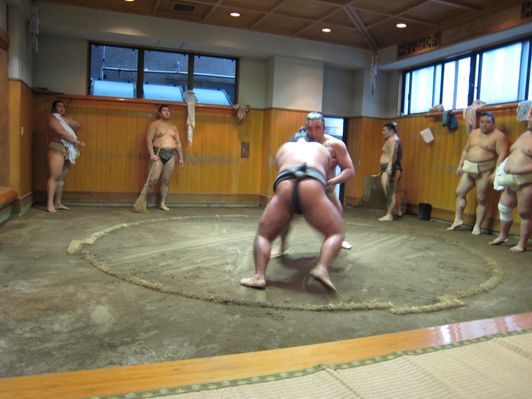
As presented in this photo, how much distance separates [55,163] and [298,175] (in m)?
3.96

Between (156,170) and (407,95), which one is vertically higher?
(407,95)

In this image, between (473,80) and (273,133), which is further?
(273,133)

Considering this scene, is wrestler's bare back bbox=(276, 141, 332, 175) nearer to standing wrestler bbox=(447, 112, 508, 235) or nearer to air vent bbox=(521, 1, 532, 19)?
standing wrestler bbox=(447, 112, 508, 235)

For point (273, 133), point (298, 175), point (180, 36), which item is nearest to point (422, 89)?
point (273, 133)

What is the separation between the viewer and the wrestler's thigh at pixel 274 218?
2818 mm

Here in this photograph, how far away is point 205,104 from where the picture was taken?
6.98 m

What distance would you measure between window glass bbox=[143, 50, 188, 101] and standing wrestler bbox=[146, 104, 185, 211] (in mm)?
1434

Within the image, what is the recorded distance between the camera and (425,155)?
6.84 m

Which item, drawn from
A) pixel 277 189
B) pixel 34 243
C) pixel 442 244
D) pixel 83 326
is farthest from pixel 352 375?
pixel 442 244

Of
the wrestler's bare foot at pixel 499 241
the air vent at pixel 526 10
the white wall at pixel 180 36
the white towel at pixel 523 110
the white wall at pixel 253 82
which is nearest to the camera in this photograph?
the wrestler's bare foot at pixel 499 241

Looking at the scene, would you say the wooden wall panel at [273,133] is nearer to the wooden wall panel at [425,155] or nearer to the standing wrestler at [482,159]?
the wooden wall panel at [425,155]

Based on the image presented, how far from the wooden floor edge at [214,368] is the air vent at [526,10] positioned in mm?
4651

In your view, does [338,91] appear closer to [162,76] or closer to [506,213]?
[162,76]

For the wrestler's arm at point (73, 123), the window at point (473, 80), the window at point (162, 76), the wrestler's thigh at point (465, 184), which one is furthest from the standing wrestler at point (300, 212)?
the window at point (162, 76)
